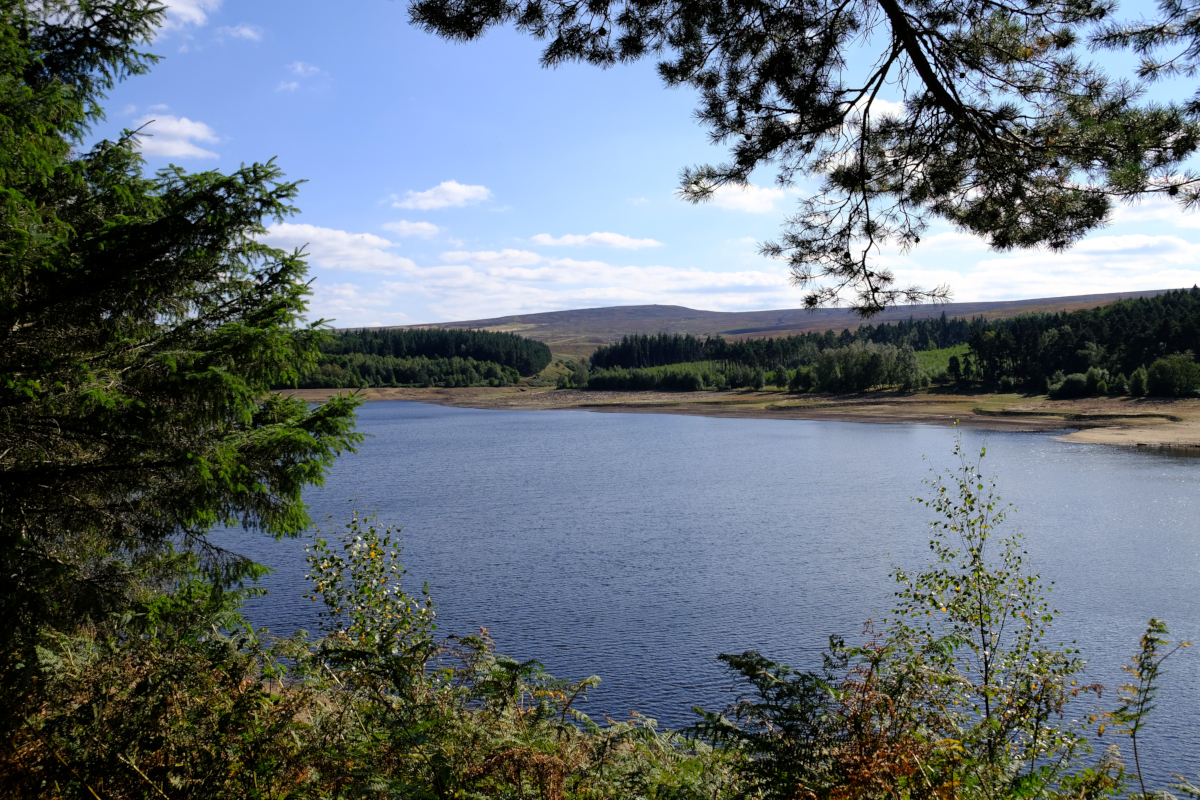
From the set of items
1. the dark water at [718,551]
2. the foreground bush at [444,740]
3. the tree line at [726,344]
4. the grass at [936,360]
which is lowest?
the dark water at [718,551]

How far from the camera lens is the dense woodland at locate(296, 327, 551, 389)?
107625 mm

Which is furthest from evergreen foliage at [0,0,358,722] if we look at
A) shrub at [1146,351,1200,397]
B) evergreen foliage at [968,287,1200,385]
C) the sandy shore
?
evergreen foliage at [968,287,1200,385]

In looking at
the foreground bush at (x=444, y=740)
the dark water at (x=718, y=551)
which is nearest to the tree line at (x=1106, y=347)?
the dark water at (x=718, y=551)

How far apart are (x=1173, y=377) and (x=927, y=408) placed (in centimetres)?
1584

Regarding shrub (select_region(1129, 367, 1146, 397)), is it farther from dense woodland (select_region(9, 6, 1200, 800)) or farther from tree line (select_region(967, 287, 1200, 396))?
dense woodland (select_region(9, 6, 1200, 800))

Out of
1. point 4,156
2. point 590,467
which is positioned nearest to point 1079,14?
point 4,156

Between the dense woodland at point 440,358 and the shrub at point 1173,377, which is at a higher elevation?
the dense woodland at point 440,358

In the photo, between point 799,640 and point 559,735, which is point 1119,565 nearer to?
point 799,640

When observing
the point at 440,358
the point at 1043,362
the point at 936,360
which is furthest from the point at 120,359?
the point at 440,358

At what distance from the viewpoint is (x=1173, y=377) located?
51.8m

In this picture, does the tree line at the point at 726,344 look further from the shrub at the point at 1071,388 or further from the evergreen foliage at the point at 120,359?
the evergreen foliage at the point at 120,359

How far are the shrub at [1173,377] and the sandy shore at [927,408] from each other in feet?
4.00

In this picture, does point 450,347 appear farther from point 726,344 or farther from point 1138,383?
point 1138,383

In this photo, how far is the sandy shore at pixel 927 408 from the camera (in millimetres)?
42875
